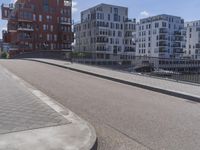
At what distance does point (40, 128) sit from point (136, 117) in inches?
101

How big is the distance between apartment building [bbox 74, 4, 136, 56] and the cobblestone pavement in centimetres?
8177

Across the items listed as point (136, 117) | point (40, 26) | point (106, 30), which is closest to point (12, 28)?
point (40, 26)

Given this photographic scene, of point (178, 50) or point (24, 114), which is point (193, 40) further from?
point (24, 114)

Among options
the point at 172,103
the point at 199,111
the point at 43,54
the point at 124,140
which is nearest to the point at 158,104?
the point at 172,103

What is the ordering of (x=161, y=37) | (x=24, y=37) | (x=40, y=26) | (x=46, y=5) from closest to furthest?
(x=24, y=37), (x=40, y=26), (x=46, y=5), (x=161, y=37)

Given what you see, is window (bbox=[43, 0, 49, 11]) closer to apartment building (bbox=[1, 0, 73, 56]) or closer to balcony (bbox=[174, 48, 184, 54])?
apartment building (bbox=[1, 0, 73, 56])

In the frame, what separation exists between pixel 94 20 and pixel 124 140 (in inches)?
3493

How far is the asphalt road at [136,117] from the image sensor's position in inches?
206

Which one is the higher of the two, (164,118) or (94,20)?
(94,20)

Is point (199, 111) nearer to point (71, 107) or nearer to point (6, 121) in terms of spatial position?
point (71, 107)

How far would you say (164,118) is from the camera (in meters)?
6.97

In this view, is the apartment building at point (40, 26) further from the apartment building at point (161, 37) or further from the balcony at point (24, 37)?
the apartment building at point (161, 37)

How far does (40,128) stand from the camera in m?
5.42

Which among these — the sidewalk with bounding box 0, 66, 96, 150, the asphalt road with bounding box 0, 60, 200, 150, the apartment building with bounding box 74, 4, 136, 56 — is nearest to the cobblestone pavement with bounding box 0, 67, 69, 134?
the sidewalk with bounding box 0, 66, 96, 150
